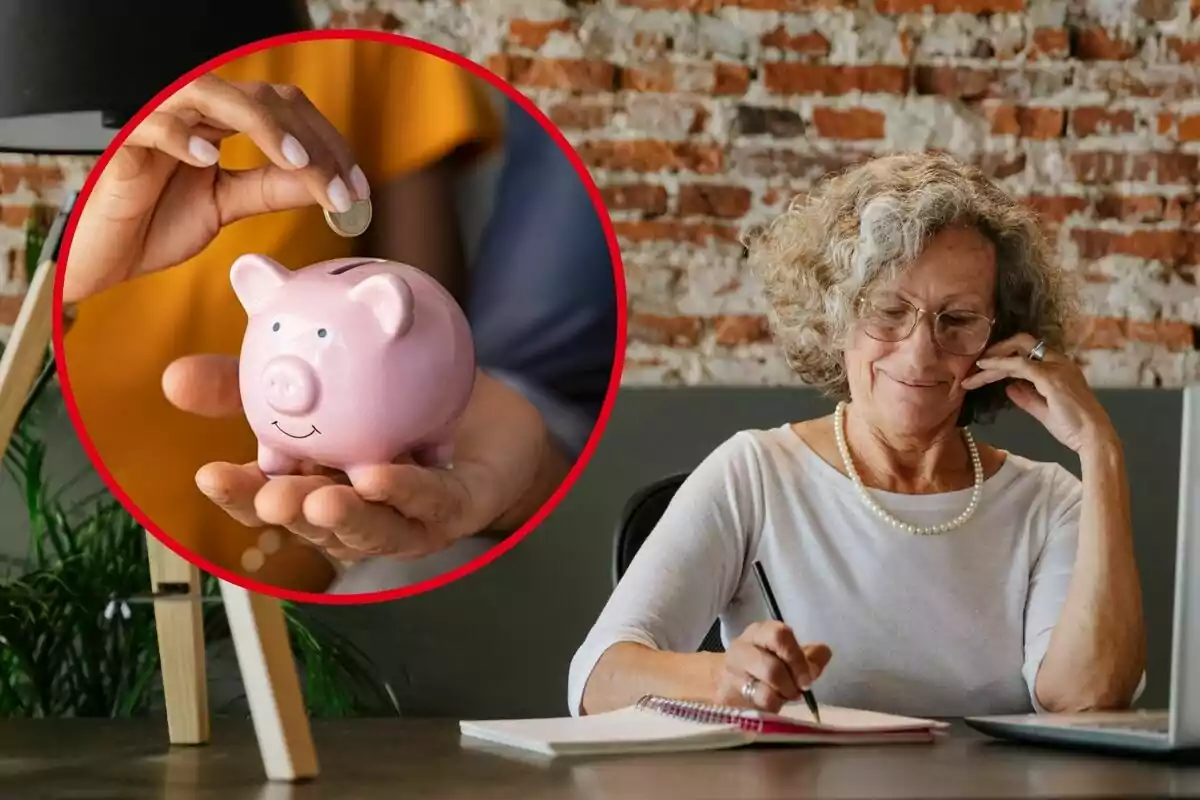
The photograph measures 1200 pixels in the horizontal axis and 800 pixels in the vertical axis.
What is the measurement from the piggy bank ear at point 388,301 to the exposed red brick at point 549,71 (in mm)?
1947

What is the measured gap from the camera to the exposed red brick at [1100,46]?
8.66ft

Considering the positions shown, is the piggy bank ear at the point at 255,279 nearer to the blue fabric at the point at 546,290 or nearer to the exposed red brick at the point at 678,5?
the blue fabric at the point at 546,290

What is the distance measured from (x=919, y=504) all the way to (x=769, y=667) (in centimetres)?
64

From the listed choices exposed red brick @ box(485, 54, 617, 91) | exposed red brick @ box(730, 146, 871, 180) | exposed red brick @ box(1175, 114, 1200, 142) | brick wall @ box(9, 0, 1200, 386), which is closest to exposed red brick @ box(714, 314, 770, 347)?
brick wall @ box(9, 0, 1200, 386)

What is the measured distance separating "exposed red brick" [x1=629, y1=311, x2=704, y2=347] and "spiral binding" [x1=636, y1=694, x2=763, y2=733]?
52.7 inches

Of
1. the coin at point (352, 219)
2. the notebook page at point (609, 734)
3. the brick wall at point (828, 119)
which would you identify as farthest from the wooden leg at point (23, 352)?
the brick wall at point (828, 119)

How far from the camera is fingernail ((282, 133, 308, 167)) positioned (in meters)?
0.74

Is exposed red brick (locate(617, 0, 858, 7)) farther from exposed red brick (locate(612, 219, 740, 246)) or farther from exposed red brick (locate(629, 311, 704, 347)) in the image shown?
exposed red brick (locate(629, 311, 704, 347))

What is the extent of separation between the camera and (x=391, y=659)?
2.48m

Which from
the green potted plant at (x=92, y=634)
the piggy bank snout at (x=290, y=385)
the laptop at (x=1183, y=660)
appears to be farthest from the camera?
the green potted plant at (x=92, y=634)

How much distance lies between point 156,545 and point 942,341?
3.22 feet

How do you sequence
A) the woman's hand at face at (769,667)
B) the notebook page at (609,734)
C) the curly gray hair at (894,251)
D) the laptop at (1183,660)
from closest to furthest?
the laptop at (1183,660), the notebook page at (609,734), the woman's hand at face at (769,667), the curly gray hair at (894,251)

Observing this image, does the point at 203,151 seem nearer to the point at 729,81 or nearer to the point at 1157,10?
the point at 729,81

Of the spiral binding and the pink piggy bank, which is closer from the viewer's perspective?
the pink piggy bank
